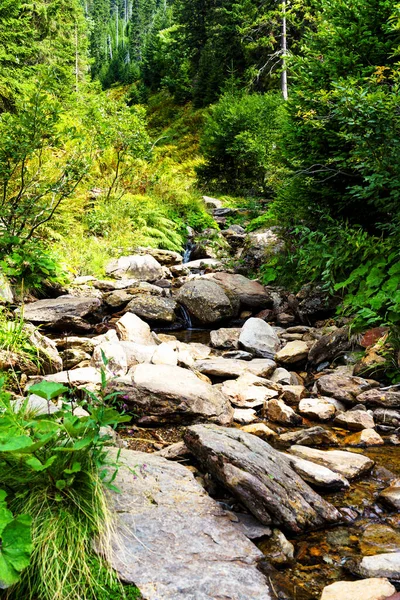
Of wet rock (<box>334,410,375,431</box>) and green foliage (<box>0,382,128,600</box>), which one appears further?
wet rock (<box>334,410,375,431</box>)

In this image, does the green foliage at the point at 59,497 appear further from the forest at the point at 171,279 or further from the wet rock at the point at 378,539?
the wet rock at the point at 378,539

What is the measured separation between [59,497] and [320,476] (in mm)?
1881

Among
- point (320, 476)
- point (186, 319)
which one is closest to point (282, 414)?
point (320, 476)

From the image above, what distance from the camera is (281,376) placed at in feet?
18.1

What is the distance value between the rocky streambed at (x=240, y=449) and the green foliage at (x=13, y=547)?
19.4 inches

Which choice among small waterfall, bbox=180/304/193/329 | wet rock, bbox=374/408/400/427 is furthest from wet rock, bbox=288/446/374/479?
small waterfall, bbox=180/304/193/329

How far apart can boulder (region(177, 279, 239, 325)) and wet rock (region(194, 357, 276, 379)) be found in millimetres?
2179

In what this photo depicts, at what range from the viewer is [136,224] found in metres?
11.6

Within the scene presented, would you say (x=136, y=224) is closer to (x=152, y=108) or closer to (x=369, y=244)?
(x=369, y=244)

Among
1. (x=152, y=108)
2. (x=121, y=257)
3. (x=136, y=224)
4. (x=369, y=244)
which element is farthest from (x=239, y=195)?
(x=152, y=108)

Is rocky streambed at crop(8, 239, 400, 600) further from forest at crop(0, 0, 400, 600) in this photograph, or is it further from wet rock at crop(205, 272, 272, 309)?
wet rock at crop(205, 272, 272, 309)

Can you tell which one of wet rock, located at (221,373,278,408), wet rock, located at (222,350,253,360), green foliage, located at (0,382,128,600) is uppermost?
green foliage, located at (0,382,128,600)

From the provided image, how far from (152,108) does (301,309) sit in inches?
1260

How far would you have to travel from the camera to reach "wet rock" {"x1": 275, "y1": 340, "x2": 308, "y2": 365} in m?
6.01
